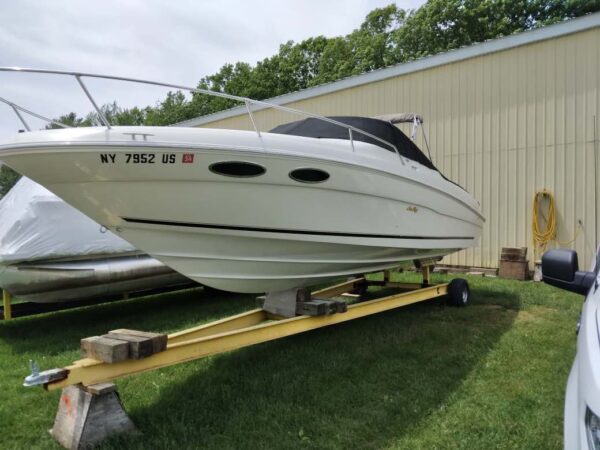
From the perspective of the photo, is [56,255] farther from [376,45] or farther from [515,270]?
[376,45]

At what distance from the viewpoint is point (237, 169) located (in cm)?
321

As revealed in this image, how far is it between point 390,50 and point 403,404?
2529 cm

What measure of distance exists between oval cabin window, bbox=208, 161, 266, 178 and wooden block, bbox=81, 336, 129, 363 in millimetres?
1241

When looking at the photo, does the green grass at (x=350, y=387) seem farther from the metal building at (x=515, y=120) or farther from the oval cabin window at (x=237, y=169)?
the metal building at (x=515, y=120)

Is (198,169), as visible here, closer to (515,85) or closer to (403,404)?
(403,404)

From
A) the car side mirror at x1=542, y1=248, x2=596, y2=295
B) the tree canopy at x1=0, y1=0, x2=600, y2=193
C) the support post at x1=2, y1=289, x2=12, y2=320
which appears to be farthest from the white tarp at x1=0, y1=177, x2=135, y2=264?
the tree canopy at x1=0, y1=0, x2=600, y2=193

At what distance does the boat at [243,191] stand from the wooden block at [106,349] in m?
0.81

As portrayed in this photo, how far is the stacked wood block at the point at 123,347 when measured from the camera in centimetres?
262

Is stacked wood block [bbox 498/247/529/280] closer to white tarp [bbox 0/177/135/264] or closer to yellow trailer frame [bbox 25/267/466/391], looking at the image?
yellow trailer frame [bbox 25/267/466/391]

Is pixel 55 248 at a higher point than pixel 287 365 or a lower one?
higher

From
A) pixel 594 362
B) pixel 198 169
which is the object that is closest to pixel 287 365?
pixel 198 169

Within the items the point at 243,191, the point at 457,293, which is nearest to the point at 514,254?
the point at 457,293

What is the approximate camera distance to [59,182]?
9.96 feet

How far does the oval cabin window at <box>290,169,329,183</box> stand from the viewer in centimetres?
343
